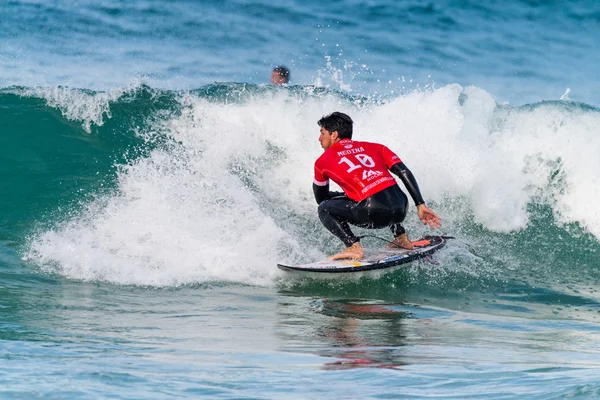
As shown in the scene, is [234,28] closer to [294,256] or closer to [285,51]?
[285,51]

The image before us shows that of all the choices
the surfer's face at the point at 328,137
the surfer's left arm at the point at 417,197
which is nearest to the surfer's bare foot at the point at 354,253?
the surfer's left arm at the point at 417,197

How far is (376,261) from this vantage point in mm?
7512

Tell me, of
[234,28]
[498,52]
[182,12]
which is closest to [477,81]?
[498,52]

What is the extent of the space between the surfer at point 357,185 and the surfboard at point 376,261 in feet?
0.48

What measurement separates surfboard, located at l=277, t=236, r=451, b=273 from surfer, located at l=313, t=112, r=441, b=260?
147 mm

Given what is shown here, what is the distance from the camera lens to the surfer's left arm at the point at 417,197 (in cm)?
732

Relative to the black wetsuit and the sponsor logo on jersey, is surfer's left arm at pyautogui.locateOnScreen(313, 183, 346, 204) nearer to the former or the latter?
the black wetsuit

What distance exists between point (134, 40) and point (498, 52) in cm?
1080

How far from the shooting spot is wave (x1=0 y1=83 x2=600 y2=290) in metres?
8.05

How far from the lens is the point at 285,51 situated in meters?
24.0

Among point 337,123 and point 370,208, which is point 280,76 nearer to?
point 337,123

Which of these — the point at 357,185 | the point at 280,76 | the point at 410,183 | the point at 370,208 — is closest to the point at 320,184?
the point at 357,185

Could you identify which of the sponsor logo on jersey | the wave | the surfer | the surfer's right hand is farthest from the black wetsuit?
the wave

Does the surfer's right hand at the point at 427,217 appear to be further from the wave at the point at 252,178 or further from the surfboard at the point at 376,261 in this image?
the wave at the point at 252,178
